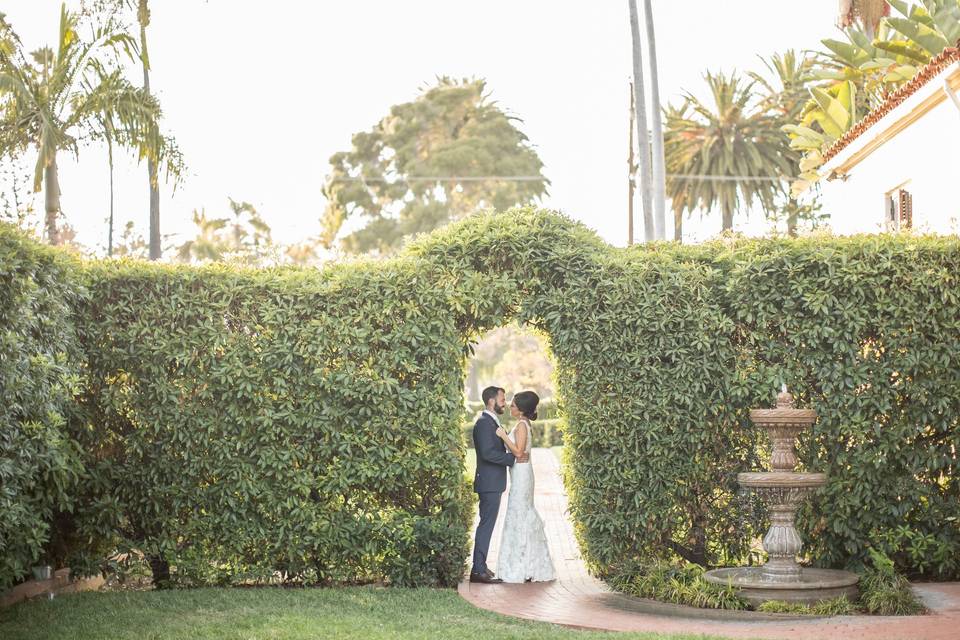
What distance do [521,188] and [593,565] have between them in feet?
153

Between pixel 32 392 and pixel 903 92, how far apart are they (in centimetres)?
1221

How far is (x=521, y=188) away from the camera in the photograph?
186 feet

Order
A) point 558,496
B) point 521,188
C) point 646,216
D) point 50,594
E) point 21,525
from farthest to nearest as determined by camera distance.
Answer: point 521,188, point 646,216, point 558,496, point 50,594, point 21,525

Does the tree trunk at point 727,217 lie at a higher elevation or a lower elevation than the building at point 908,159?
higher

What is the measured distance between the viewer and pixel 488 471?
11266 mm

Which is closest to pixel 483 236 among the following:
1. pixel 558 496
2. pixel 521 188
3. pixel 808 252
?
pixel 808 252

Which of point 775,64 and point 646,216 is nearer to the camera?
point 646,216

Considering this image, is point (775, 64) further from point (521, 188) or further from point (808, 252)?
point (808, 252)

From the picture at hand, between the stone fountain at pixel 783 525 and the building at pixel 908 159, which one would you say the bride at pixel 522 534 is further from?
the building at pixel 908 159

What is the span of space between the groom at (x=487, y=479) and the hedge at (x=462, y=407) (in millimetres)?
213

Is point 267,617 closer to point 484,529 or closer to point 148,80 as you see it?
point 484,529

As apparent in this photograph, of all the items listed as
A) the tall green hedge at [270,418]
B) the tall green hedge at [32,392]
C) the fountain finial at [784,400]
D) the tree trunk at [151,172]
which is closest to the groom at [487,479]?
the tall green hedge at [270,418]

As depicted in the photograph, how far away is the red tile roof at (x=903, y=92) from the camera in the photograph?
523 inches

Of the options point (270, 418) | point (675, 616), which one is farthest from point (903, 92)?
point (270, 418)
